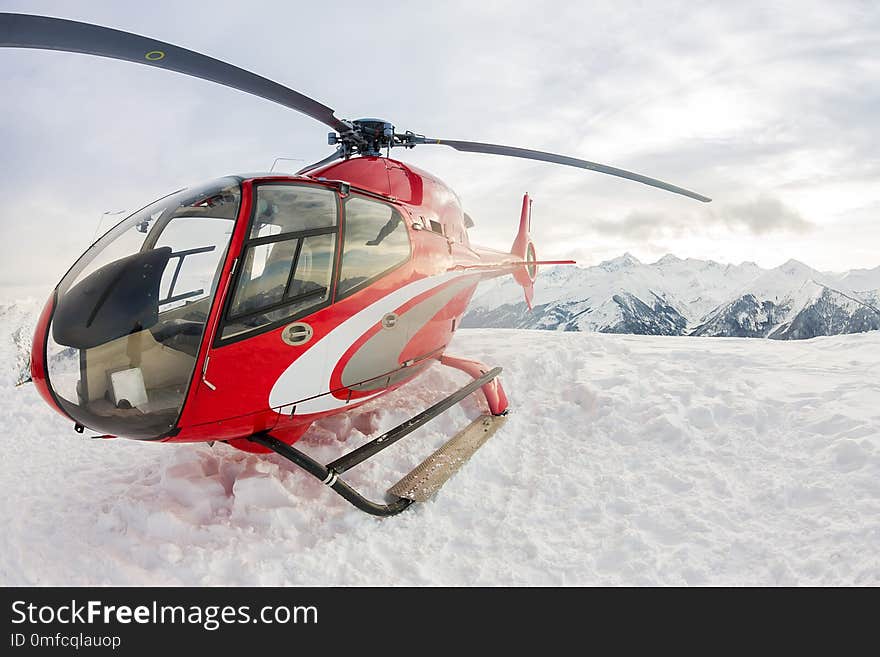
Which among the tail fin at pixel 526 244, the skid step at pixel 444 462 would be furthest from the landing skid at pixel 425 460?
the tail fin at pixel 526 244

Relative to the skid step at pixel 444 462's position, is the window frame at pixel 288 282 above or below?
above

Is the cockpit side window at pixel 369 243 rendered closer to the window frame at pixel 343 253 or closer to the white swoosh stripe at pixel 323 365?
the window frame at pixel 343 253

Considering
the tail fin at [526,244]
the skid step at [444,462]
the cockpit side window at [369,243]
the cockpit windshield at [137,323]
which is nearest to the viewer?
the cockpit windshield at [137,323]

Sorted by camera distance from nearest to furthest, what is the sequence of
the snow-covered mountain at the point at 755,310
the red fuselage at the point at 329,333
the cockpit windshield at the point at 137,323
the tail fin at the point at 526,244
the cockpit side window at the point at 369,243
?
the cockpit windshield at the point at 137,323, the red fuselage at the point at 329,333, the cockpit side window at the point at 369,243, the tail fin at the point at 526,244, the snow-covered mountain at the point at 755,310

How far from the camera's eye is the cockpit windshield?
298cm

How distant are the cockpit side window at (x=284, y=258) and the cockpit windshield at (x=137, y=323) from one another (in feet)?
0.58

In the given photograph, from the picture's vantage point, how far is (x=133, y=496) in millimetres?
3846

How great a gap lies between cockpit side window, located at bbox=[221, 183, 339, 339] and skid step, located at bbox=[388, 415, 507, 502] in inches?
70.7

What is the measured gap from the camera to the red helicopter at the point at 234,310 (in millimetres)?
2996

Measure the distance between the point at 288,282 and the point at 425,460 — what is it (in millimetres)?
2220

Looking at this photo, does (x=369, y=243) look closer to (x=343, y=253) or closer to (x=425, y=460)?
(x=343, y=253)

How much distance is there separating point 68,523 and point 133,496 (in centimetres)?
44

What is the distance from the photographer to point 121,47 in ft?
9.12

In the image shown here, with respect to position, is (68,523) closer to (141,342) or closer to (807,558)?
(141,342)
